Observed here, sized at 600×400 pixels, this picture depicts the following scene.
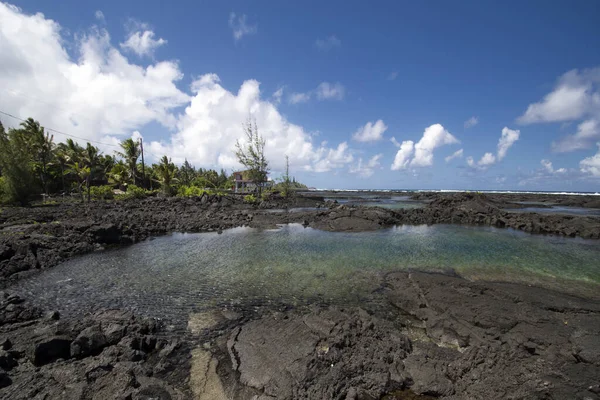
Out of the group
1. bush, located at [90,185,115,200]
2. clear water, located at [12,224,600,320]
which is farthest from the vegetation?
clear water, located at [12,224,600,320]

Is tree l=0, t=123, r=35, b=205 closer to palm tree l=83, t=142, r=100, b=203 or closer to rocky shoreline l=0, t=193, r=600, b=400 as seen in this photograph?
palm tree l=83, t=142, r=100, b=203

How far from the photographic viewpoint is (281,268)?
58.3 feet

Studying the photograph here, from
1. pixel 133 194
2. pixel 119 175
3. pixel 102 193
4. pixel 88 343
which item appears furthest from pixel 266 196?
A: pixel 88 343

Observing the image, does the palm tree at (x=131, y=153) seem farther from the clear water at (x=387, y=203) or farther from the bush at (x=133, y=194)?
the clear water at (x=387, y=203)

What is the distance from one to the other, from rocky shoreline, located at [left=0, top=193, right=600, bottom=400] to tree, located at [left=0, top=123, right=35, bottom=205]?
44.5 meters

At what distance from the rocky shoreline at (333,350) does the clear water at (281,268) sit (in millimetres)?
1455

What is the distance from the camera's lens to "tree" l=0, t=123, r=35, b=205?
41.3 m

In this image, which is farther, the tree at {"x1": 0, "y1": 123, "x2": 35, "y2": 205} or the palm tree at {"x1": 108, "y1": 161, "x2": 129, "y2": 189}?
the palm tree at {"x1": 108, "y1": 161, "x2": 129, "y2": 189}

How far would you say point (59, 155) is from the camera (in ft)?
177

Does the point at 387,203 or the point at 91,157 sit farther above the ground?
the point at 91,157

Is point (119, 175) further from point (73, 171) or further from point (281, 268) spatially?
point (281, 268)

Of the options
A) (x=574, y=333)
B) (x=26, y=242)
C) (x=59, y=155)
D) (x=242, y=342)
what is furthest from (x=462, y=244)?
(x=59, y=155)

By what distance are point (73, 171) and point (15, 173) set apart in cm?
878

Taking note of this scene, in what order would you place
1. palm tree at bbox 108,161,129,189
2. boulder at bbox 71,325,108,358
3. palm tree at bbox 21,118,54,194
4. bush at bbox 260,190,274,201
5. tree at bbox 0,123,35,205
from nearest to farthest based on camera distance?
boulder at bbox 71,325,108,358 → tree at bbox 0,123,35,205 → palm tree at bbox 21,118,54,194 → palm tree at bbox 108,161,129,189 → bush at bbox 260,190,274,201
